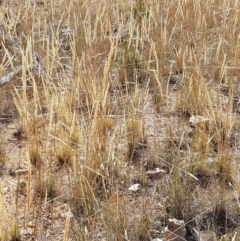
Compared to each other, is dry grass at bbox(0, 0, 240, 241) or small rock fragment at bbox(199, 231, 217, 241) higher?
dry grass at bbox(0, 0, 240, 241)

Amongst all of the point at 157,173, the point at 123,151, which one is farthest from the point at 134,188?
the point at 123,151

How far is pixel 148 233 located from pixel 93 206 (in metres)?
0.23

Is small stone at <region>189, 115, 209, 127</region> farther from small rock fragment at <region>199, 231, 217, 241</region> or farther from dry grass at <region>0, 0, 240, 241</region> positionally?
small rock fragment at <region>199, 231, 217, 241</region>

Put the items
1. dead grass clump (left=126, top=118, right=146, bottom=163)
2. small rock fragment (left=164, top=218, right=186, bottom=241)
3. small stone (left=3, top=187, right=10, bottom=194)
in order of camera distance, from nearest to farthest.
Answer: small rock fragment (left=164, top=218, right=186, bottom=241)
small stone (left=3, top=187, right=10, bottom=194)
dead grass clump (left=126, top=118, right=146, bottom=163)

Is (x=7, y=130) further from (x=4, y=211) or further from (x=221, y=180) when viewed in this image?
(x=221, y=180)

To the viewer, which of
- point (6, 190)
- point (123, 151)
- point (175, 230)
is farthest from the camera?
point (123, 151)

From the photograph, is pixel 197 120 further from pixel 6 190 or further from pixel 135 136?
pixel 6 190

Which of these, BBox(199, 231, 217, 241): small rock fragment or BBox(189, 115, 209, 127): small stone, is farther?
BBox(189, 115, 209, 127): small stone

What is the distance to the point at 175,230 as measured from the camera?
1620 millimetres

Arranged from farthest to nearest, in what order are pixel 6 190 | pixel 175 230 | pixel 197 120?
pixel 197 120 → pixel 6 190 → pixel 175 230

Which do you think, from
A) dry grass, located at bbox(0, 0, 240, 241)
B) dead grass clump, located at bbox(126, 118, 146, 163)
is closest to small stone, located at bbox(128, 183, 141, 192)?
dry grass, located at bbox(0, 0, 240, 241)

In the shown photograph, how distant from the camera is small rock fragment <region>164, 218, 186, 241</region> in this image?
63.7 inches

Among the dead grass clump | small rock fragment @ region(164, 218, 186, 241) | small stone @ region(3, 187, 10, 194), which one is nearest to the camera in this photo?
small rock fragment @ region(164, 218, 186, 241)

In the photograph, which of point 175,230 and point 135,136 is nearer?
point 175,230
